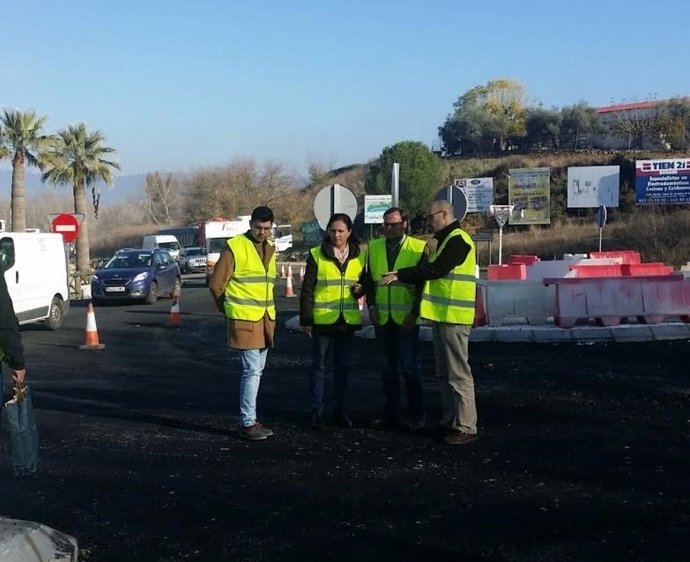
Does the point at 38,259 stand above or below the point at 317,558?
above

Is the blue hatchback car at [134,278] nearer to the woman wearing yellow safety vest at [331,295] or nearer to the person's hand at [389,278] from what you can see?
the woman wearing yellow safety vest at [331,295]

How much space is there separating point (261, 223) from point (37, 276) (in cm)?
1037

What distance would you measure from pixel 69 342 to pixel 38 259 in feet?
7.46

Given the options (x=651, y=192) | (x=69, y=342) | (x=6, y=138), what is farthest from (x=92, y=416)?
(x=651, y=192)

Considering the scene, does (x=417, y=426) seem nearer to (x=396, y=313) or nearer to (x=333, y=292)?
(x=396, y=313)

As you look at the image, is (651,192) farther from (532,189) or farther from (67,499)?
(67,499)

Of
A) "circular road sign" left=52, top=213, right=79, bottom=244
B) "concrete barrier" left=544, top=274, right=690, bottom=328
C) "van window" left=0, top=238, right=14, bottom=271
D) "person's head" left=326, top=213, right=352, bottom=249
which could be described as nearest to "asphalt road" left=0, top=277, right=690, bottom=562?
"person's head" left=326, top=213, right=352, bottom=249

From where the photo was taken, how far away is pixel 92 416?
7.96 m

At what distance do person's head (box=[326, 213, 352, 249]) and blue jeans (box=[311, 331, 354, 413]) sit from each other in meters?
0.82

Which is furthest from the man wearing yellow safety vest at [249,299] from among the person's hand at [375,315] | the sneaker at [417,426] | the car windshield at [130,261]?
the car windshield at [130,261]

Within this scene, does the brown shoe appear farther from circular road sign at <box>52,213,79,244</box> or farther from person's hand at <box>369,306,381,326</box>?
circular road sign at <box>52,213,79,244</box>

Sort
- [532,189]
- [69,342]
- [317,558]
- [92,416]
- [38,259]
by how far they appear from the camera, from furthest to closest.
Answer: [532,189] → [38,259] → [69,342] → [92,416] → [317,558]

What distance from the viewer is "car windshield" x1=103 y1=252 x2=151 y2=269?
23125 millimetres

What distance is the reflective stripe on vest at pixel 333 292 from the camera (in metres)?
7.00
